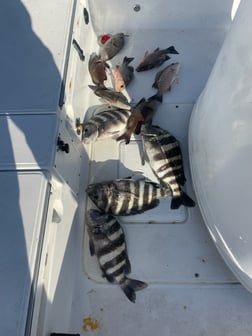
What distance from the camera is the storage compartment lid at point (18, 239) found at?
1.01m

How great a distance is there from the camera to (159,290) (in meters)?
1.57

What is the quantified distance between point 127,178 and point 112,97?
1.58ft

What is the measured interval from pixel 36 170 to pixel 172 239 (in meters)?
0.76

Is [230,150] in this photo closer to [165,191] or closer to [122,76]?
[165,191]

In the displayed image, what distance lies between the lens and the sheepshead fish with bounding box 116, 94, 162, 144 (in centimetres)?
189

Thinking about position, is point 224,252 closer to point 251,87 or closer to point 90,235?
point 90,235

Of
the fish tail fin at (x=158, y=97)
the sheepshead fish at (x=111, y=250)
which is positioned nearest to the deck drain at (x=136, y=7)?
the fish tail fin at (x=158, y=97)

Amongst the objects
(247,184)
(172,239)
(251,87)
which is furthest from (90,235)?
(251,87)

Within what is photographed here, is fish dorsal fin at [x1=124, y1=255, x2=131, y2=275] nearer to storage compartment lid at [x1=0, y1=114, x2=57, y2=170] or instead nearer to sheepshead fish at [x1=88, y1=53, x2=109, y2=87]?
storage compartment lid at [x1=0, y1=114, x2=57, y2=170]

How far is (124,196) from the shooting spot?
66.0 inches

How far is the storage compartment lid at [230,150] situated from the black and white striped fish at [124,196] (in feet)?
0.83

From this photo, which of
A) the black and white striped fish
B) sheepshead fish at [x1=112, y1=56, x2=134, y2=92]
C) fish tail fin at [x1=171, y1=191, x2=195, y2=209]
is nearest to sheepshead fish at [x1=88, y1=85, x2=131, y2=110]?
sheepshead fish at [x1=112, y1=56, x2=134, y2=92]

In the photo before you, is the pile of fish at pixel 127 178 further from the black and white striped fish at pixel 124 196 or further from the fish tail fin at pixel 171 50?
the fish tail fin at pixel 171 50

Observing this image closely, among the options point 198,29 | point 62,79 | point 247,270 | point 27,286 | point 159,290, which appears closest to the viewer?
point 27,286
